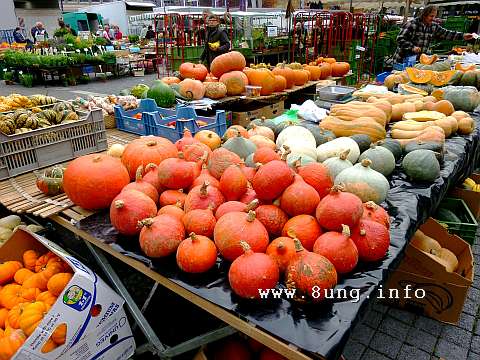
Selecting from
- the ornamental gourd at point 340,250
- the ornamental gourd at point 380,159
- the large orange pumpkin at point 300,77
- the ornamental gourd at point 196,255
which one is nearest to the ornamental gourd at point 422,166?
the ornamental gourd at point 380,159

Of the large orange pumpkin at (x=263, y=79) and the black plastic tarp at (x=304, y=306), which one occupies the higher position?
the large orange pumpkin at (x=263, y=79)

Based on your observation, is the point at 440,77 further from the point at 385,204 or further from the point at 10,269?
the point at 10,269

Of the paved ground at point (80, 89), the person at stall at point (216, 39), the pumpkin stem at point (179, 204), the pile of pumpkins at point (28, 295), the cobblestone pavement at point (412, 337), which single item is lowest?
the cobblestone pavement at point (412, 337)

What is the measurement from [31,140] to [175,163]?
4.68ft

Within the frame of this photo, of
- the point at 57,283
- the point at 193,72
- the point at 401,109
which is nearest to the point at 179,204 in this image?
the point at 57,283

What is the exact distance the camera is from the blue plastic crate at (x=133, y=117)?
378cm

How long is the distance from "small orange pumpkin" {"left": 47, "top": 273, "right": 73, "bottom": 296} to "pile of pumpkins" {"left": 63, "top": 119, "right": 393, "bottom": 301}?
41 centimetres

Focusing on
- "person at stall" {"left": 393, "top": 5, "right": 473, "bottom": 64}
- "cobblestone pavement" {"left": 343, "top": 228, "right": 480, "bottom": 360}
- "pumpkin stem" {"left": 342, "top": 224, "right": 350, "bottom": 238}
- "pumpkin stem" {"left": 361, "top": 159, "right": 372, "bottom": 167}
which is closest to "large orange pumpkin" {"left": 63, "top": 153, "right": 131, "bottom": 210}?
"pumpkin stem" {"left": 342, "top": 224, "right": 350, "bottom": 238}

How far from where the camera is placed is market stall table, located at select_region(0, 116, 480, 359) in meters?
1.26

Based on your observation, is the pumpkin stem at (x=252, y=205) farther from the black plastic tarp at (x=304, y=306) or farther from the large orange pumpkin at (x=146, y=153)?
the large orange pumpkin at (x=146, y=153)

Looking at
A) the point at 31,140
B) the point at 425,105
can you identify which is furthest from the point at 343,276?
the point at 425,105

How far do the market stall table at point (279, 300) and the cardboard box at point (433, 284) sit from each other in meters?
0.52

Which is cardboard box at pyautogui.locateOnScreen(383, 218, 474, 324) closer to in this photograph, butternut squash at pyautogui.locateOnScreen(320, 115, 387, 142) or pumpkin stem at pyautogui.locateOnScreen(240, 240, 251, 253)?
butternut squash at pyautogui.locateOnScreen(320, 115, 387, 142)

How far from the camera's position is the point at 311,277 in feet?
4.30
